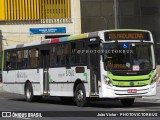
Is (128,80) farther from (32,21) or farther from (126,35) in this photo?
(32,21)

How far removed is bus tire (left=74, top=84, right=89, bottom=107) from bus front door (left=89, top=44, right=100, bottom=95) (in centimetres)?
57

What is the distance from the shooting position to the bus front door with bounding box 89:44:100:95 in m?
19.7

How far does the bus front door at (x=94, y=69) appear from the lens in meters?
19.7

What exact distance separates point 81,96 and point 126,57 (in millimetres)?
2684

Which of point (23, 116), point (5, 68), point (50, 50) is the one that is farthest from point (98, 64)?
point (5, 68)

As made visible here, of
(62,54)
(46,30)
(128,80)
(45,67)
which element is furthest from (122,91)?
(46,30)

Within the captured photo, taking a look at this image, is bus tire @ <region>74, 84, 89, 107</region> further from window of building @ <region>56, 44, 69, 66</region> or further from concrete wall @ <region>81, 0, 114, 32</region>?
concrete wall @ <region>81, 0, 114, 32</region>

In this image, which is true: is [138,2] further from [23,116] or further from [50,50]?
[23,116]

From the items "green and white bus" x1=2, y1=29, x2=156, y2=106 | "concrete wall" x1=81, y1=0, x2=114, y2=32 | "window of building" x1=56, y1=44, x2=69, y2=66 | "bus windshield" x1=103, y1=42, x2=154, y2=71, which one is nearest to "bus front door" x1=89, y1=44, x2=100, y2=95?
"green and white bus" x1=2, y1=29, x2=156, y2=106

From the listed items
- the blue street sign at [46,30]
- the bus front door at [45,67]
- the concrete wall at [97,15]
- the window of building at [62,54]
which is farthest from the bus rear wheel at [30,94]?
the blue street sign at [46,30]

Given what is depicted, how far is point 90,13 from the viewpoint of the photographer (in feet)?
201

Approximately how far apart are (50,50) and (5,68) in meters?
6.01

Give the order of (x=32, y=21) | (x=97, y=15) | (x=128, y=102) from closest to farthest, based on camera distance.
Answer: (x=128, y=102)
(x=97, y=15)
(x=32, y=21)

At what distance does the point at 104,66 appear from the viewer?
19.3 meters
